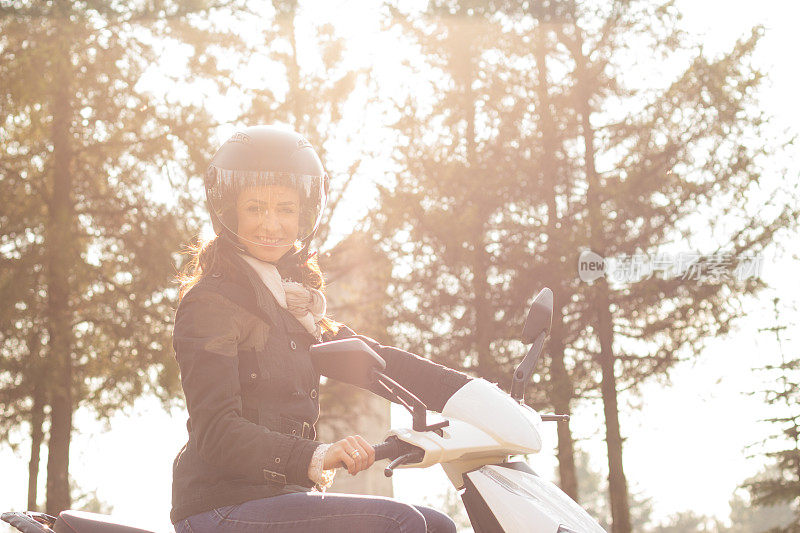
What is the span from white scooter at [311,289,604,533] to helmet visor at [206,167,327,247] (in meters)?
0.70

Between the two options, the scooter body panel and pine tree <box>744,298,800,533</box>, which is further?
pine tree <box>744,298,800,533</box>

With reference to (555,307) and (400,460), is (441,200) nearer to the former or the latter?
(555,307)

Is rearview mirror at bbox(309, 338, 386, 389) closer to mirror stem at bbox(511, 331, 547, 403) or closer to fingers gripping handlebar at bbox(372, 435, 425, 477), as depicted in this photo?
fingers gripping handlebar at bbox(372, 435, 425, 477)

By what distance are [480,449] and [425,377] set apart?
2.14ft

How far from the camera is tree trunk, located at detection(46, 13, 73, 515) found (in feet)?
45.0

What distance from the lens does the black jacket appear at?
114 inches

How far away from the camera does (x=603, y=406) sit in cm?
1502

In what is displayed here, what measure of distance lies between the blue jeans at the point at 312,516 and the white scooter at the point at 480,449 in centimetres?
17

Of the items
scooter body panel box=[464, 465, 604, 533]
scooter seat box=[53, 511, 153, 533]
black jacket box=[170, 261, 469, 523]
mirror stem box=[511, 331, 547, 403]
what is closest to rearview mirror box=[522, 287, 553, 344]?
mirror stem box=[511, 331, 547, 403]

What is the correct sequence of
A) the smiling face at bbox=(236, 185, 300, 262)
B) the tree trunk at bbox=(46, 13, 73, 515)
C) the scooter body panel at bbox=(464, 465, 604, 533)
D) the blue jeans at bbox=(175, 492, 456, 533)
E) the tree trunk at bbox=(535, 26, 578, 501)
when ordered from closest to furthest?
the scooter body panel at bbox=(464, 465, 604, 533) → the blue jeans at bbox=(175, 492, 456, 533) → the smiling face at bbox=(236, 185, 300, 262) → the tree trunk at bbox=(46, 13, 73, 515) → the tree trunk at bbox=(535, 26, 578, 501)

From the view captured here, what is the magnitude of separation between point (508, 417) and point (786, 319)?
13.2 metres

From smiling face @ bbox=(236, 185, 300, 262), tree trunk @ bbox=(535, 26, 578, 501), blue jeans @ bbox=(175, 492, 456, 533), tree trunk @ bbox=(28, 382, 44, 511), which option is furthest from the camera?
tree trunk @ bbox=(535, 26, 578, 501)

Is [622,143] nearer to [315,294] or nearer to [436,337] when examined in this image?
[436,337]

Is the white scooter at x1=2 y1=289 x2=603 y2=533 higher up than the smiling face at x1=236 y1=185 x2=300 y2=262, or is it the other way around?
the smiling face at x1=236 y1=185 x2=300 y2=262
